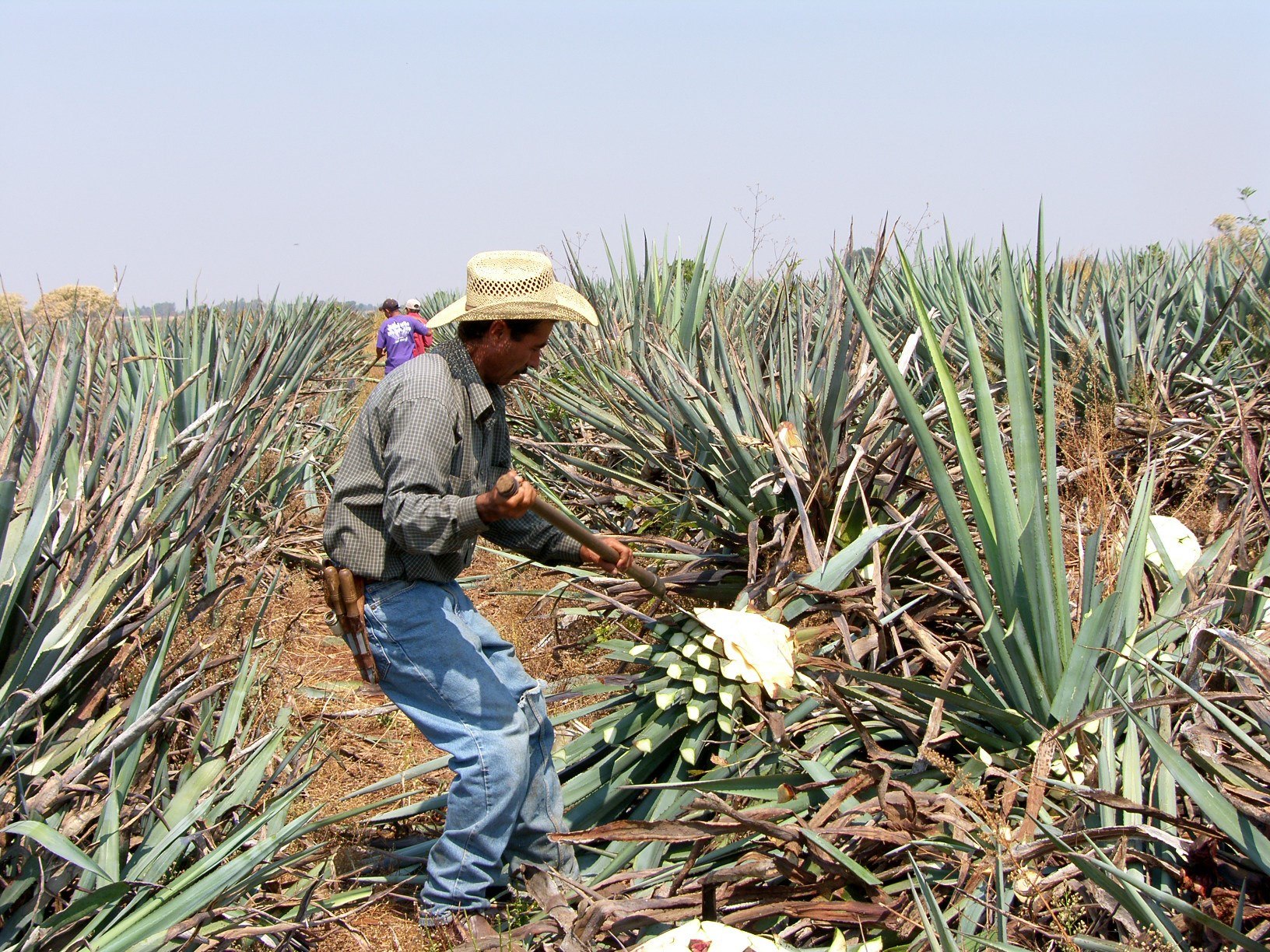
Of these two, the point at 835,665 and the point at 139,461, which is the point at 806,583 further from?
the point at 139,461

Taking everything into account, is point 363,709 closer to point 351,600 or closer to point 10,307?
point 351,600

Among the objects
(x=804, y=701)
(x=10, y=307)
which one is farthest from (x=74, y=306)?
(x=804, y=701)

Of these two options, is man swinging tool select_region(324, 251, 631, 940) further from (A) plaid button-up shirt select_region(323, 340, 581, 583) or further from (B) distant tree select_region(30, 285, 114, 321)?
(B) distant tree select_region(30, 285, 114, 321)

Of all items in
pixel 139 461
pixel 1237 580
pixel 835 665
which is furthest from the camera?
pixel 139 461

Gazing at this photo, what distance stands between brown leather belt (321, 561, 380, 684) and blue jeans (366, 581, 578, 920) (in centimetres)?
2

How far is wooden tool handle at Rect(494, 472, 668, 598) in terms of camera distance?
2131 millimetres

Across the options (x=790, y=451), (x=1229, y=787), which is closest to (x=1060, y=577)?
(x=1229, y=787)

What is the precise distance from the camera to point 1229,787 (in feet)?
6.20

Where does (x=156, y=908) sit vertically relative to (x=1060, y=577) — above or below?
below

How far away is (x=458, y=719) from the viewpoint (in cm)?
243

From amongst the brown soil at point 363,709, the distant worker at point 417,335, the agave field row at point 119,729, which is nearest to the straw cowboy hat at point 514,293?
→ the agave field row at point 119,729

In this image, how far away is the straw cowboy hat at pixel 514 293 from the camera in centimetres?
239

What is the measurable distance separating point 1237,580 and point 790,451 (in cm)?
127

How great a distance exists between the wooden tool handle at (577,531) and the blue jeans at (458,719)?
32 centimetres
